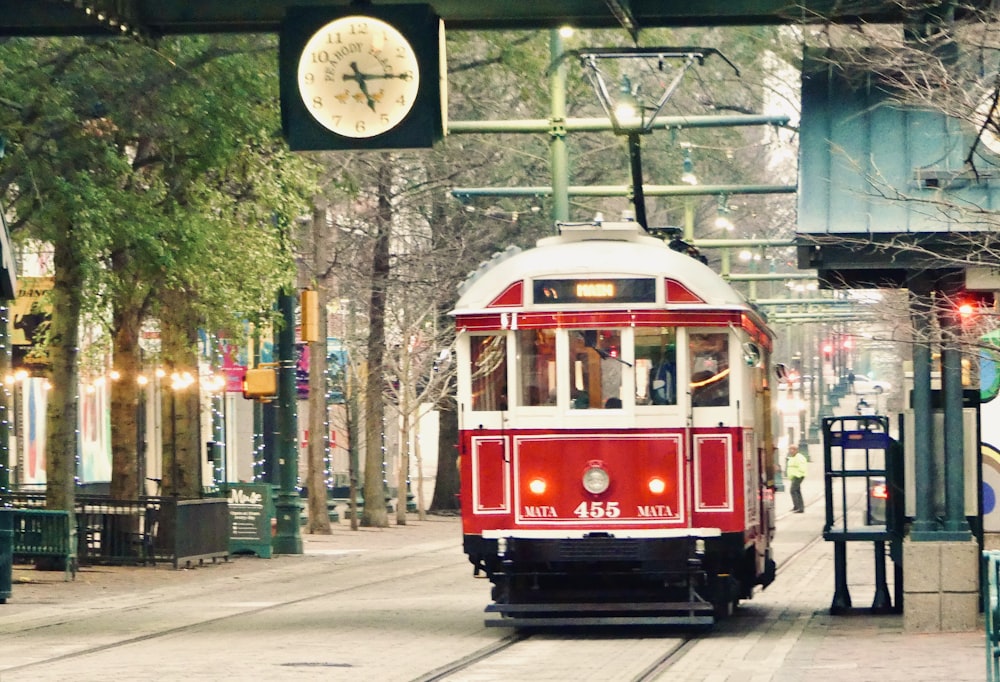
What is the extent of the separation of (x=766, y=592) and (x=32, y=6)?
37.5 feet

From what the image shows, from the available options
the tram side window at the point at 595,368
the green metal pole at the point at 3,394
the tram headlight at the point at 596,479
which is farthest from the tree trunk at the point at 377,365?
the tram headlight at the point at 596,479

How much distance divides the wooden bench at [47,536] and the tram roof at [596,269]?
9638 mm

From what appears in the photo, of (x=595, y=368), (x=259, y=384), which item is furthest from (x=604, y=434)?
(x=259, y=384)

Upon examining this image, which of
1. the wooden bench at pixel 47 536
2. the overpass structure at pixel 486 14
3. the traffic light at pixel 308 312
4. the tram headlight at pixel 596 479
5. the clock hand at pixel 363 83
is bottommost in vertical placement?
the wooden bench at pixel 47 536

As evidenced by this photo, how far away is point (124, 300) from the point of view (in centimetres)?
2541

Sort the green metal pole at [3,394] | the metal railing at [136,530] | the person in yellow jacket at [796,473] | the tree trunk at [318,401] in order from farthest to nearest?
the person in yellow jacket at [796,473]
the tree trunk at [318,401]
the metal railing at [136,530]
the green metal pole at [3,394]

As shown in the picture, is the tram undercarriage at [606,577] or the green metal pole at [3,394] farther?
the green metal pole at [3,394]

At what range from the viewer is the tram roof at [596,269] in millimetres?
16203

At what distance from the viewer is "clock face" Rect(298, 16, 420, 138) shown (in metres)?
13.4

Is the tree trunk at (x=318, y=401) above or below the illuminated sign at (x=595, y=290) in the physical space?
below

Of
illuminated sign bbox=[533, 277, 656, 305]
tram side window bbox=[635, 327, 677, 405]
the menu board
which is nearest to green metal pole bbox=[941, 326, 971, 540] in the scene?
tram side window bbox=[635, 327, 677, 405]

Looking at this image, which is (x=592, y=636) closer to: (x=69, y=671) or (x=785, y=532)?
(x=69, y=671)

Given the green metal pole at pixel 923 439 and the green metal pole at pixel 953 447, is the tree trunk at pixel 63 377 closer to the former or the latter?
the green metal pole at pixel 923 439

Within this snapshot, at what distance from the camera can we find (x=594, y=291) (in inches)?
639
